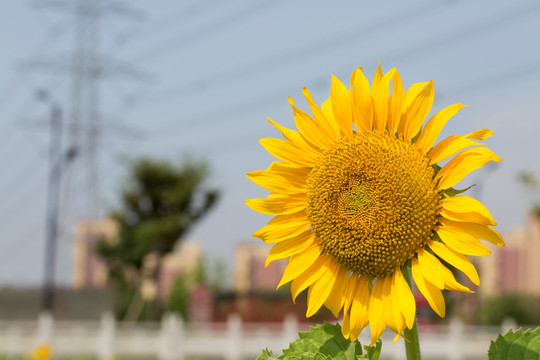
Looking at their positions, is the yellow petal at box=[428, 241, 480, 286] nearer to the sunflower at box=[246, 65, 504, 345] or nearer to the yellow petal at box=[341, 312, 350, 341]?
the sunflower at box=[246, 65, 504, 345]

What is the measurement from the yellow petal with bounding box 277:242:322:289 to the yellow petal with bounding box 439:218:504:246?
37cm

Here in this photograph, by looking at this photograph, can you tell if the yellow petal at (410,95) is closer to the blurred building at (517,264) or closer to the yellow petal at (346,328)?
the yellow petal at (346,328)

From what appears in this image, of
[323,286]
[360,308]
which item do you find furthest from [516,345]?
[323,286]

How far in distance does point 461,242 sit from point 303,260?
424 mm

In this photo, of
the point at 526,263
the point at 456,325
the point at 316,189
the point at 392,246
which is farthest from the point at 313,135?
the point at 526,263

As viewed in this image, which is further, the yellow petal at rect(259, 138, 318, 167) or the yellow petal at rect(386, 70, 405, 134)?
the yellow petal at rect(259, 138, 318, 167)

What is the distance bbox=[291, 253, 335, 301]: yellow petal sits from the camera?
7.00ft

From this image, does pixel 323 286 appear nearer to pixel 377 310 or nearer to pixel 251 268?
pixel 377 310

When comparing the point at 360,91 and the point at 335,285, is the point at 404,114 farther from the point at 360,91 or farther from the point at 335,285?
the point at 335,285

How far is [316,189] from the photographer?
2150 mm

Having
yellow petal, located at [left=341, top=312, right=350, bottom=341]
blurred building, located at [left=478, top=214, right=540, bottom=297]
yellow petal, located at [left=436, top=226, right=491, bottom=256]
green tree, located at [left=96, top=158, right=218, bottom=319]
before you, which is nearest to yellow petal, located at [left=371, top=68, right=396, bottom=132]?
yellow petal, located at [left=436, top=226, right=491, bottom=256]

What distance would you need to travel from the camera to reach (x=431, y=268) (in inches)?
79.3

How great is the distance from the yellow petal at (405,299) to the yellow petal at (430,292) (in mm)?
37

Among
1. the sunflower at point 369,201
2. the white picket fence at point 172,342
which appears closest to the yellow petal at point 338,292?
Result: the sunflower at point 369,201
